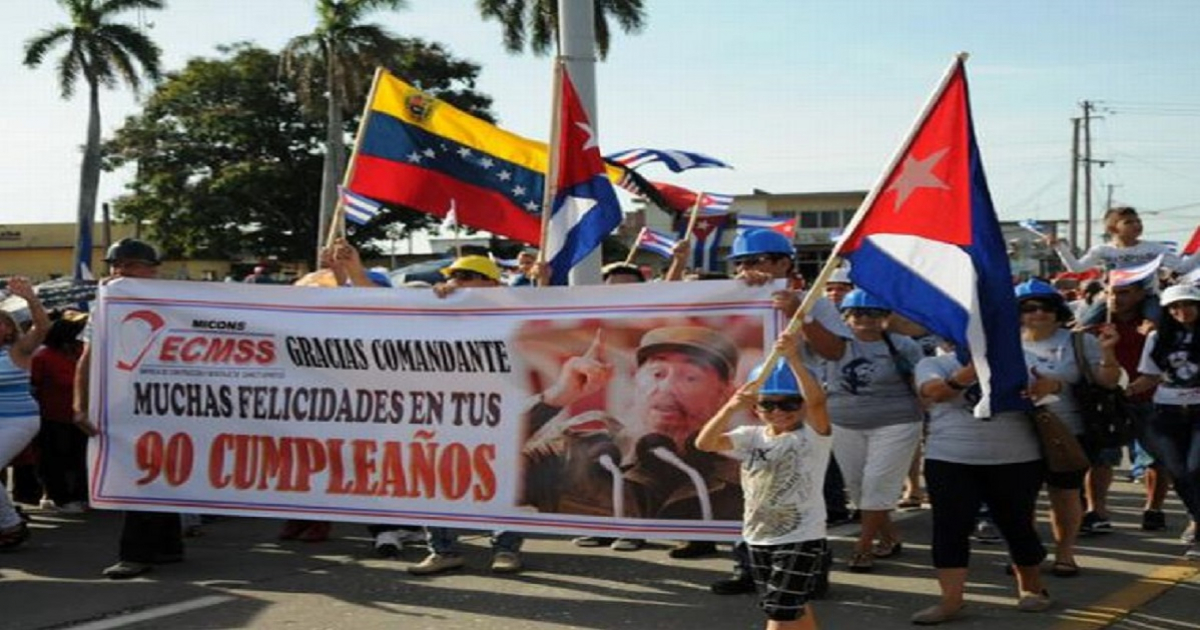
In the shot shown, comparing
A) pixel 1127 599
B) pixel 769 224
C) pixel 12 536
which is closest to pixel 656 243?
pixel 769 224

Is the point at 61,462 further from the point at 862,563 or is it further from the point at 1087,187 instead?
the point at 1087,187

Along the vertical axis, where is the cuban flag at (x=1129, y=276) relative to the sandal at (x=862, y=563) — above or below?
above

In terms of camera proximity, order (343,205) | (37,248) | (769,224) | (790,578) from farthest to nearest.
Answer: (37,248) → (769,224) → (343,205) → (790,578)

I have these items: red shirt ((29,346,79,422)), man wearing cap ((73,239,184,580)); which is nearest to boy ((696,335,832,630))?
man wearing cap ((73,239,184,580))

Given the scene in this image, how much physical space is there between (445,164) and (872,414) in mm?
3545

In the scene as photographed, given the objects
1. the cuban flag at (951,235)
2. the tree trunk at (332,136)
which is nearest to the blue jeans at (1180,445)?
the cuban flag at (951,235)

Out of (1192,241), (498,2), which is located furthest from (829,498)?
(498,2)

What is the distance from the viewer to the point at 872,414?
715 centimetres

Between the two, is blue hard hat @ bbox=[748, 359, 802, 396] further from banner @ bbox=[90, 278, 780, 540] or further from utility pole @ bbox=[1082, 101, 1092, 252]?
utility pole @ bbox=[1082, 101, 1092, 252]

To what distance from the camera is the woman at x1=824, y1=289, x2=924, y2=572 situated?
7086 millimetres

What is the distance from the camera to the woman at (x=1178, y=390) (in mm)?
7402

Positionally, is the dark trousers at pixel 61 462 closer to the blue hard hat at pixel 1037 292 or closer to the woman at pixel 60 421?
the woman at pixel 60 421

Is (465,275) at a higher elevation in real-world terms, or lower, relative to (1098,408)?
higher

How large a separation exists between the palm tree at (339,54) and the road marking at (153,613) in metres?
35.3
